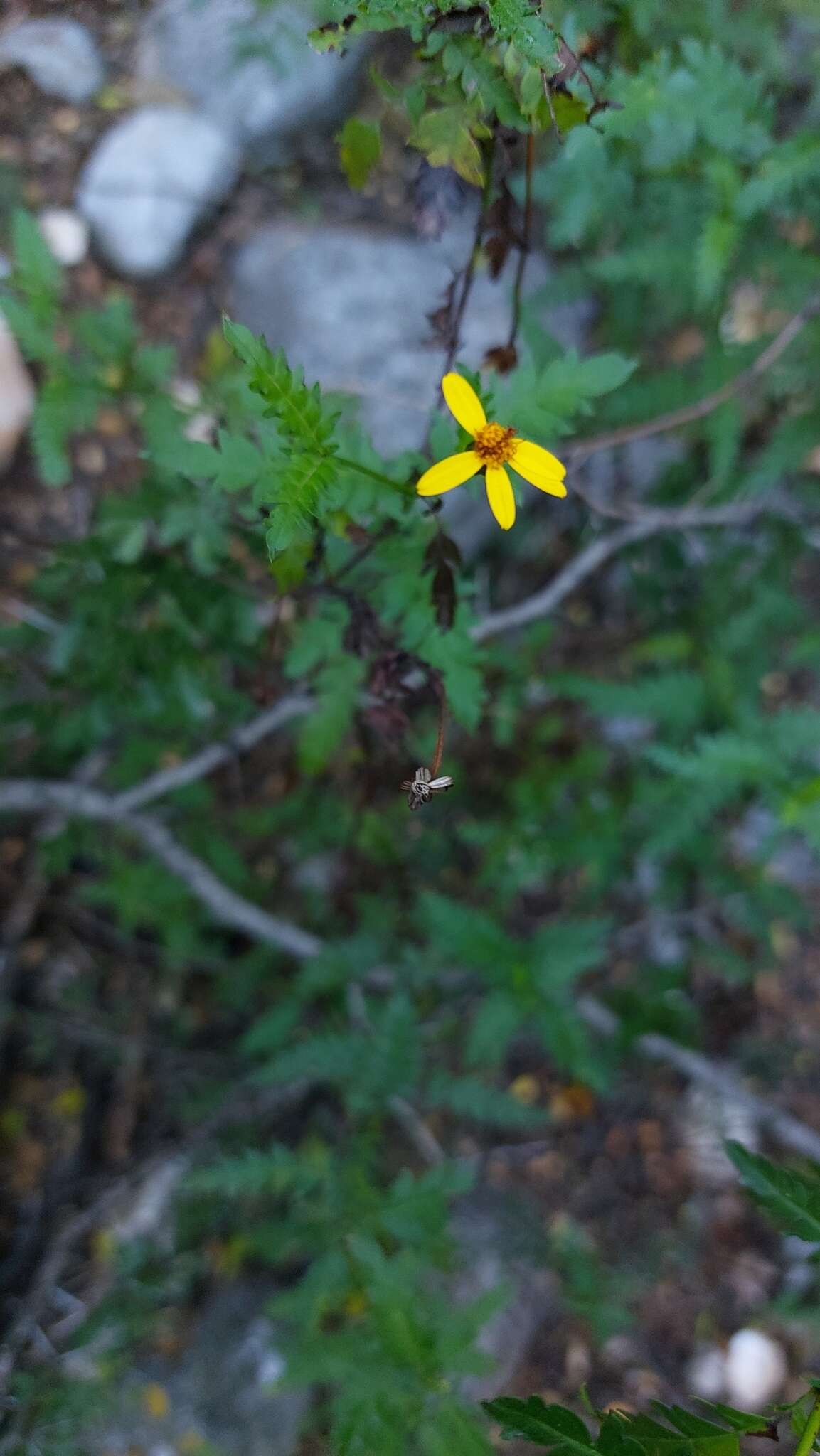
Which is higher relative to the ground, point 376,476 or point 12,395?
point 12,395

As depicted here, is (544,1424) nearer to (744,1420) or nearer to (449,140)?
(744,1420)

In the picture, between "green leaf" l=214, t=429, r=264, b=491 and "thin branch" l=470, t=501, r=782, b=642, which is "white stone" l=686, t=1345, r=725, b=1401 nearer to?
"thin branch" l=470, t=501, r=782, b=642

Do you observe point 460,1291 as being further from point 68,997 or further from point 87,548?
point 87,548

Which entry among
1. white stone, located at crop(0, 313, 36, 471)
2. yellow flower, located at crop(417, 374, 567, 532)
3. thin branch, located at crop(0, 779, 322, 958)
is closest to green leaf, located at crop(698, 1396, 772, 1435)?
yellow flower, located at crop(417, 374, 567, 532)

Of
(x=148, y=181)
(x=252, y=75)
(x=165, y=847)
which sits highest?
(x=252, y=75)

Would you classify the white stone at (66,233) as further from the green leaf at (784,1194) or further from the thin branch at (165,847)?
the green leaf at (784,1194)

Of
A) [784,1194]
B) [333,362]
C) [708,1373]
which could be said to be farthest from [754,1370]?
[333,362]
